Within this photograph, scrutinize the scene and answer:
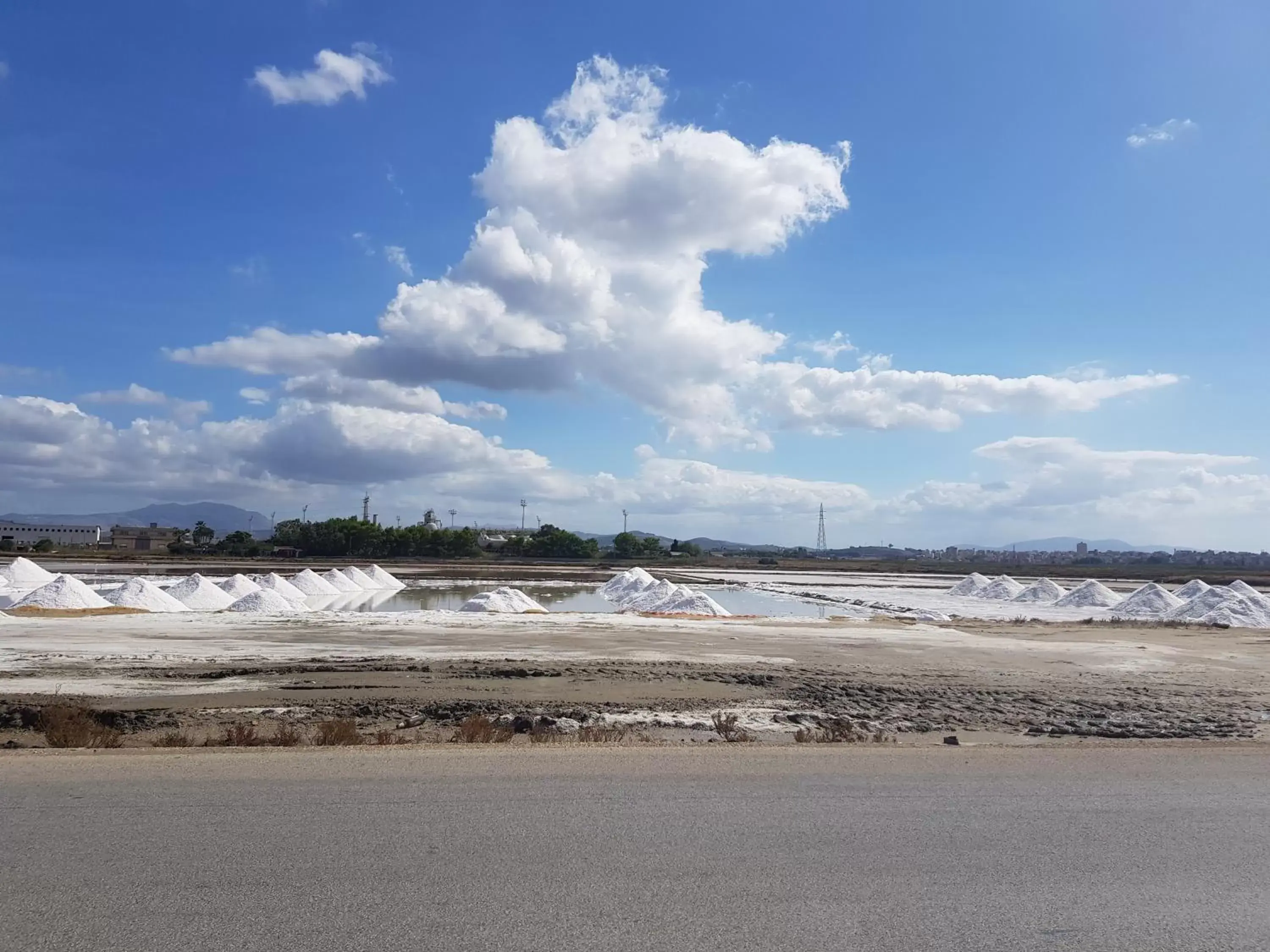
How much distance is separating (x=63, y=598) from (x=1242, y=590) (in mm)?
56946

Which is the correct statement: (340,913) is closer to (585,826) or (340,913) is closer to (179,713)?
(585,826)

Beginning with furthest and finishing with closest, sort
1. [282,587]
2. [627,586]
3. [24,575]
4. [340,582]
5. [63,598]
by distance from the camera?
[627,586], [340,582], [24,575], [282,587], [63,598]

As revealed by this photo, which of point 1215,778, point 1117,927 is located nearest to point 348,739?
point 1117,927

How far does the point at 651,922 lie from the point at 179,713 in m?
11.8

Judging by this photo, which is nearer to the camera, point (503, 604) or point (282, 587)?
point (503, 604)

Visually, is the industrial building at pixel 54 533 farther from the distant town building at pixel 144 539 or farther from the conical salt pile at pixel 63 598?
the conical salt pile at pixel 63 598

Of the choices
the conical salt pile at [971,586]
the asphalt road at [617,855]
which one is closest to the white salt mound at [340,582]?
the conical salt pile at [971,586]

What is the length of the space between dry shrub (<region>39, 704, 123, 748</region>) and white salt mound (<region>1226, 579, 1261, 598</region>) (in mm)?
48855

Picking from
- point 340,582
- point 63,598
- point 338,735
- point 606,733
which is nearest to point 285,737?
point 338,735

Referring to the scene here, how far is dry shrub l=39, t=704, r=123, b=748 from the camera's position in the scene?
405 inches

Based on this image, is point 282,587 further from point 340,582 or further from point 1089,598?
point 1089,598

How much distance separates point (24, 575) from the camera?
47.5 metres

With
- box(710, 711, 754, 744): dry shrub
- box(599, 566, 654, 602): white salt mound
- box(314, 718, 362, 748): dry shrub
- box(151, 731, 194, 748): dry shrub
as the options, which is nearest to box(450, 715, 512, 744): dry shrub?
box(314, 718, 362, 748): dry shrub

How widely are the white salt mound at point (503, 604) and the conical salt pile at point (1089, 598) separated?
32.5m
